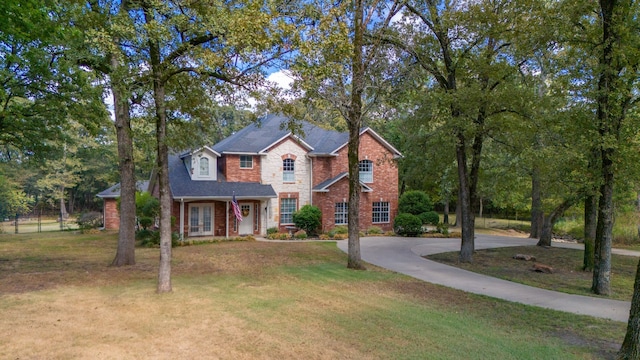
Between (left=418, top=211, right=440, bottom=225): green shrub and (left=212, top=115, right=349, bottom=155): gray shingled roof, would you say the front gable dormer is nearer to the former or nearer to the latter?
(left=212, top=115, right=349, bottom=155): gray shingled roof

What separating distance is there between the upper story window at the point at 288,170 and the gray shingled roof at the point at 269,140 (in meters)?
1.41

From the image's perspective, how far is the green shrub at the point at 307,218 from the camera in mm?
23062

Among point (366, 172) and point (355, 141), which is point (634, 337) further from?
point (366, 172)

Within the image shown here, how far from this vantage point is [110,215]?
28.4m

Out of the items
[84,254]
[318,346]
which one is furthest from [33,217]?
[318,346]

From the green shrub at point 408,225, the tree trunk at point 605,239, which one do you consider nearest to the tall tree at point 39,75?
the tree trunk at point 605,239

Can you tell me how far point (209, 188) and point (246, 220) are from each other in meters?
3.15

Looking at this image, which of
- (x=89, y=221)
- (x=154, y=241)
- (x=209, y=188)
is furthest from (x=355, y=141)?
(x=89, y=221)

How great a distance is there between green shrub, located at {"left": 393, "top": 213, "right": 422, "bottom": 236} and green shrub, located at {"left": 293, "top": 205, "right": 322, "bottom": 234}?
501 cm

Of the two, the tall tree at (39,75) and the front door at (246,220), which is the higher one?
the tall tree at (39,75)

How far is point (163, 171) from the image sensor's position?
8820 millimetres

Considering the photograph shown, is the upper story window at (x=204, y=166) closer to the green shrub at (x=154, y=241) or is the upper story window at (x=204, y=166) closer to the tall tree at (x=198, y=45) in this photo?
the green shrub at (x=154, y=241)

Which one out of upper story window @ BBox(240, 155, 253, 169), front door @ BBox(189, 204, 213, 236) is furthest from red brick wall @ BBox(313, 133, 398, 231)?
front door @ BBox(189, 204, 213, 236)

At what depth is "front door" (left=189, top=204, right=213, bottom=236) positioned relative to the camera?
2240 centimetres
